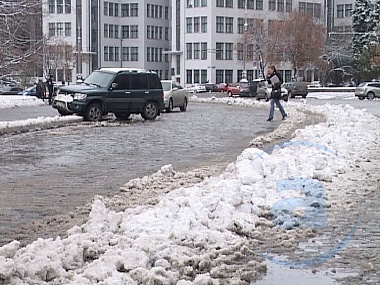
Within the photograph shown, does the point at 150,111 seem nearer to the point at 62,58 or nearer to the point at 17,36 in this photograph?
the point at 17,36

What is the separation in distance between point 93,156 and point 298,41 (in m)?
69.0

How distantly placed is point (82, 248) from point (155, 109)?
2084cm

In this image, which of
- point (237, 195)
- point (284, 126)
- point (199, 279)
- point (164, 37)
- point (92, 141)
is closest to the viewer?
point (199, 279)

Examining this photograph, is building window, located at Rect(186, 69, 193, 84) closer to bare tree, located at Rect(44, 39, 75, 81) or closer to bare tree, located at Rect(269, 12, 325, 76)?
bare tree, located at Rect(44, 39, 75, 81)

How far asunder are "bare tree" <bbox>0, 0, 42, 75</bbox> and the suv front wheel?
4.58m

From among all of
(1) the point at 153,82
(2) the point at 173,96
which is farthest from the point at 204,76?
(1) the point at 153,82

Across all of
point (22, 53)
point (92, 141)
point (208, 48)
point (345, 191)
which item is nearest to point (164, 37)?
point (208, 48)

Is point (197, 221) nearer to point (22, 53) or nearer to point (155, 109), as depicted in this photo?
point (155, 109)

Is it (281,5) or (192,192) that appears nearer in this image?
(192,192)

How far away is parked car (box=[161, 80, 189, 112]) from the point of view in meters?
33.2

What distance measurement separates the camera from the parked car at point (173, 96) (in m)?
33.2

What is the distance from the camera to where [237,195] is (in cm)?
916

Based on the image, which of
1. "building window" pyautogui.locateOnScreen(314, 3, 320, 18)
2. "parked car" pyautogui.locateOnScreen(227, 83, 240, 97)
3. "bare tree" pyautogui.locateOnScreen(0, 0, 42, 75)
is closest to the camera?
"bare tree" pyautogui.locateOnScreen(0, 0, 42, 75)

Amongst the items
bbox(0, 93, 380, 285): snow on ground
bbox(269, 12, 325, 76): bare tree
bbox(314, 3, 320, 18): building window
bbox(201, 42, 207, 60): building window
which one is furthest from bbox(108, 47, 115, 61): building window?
bbox(0, 93, 380, 285): snow on ground
